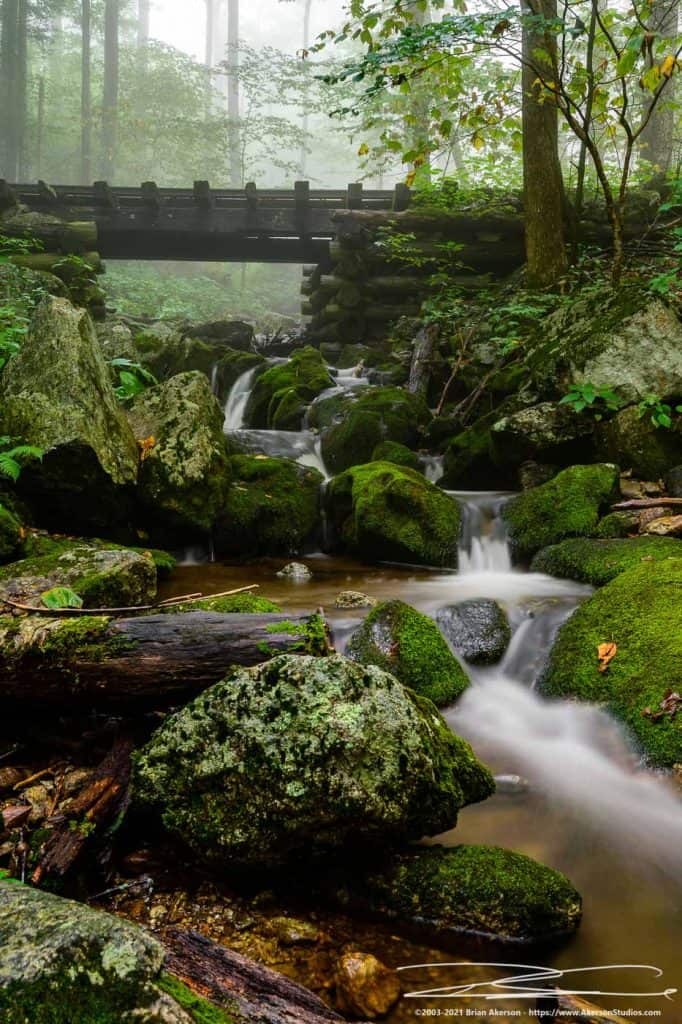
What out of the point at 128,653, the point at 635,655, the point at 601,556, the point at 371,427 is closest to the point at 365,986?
the point at 128,653

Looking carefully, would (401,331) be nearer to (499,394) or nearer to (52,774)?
(499,394)

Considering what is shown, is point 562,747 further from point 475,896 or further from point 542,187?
point 542,187

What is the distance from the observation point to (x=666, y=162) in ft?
54.0

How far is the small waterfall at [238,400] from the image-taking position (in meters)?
11.9

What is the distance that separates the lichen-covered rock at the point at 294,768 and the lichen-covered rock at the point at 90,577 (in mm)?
1812

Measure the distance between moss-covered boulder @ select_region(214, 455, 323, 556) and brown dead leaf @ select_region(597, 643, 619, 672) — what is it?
3831mm

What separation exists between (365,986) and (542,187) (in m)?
10.7

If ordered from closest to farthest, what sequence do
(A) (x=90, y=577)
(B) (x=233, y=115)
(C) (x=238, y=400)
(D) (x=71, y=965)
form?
(D) (x=71, y=965)
(A) (x=90, y=577)
(C) (x=238, y=400)
(B) (x=233, y=115)

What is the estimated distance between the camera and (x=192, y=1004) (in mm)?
1474

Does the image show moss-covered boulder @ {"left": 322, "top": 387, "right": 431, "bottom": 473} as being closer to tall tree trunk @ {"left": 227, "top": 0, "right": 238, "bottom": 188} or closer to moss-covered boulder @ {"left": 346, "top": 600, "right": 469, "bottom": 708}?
moss-covered boulder @ {"left": 346, "top": 600, "right": 469, "bottom": 708}

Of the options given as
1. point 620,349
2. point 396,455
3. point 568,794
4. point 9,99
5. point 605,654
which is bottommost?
point 568,794

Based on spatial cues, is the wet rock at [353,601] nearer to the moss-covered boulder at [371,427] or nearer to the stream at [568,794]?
the stream at [568,794]

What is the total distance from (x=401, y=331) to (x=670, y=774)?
39.1 feet

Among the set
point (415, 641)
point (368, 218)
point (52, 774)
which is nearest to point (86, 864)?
point (52, 774)
